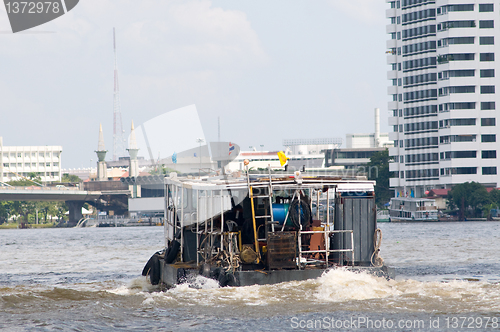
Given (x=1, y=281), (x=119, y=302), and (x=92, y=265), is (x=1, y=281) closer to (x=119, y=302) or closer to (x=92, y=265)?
(x=92, y=265)

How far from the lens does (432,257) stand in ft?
119

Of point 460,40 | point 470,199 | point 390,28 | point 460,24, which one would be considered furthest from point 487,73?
point 470,199

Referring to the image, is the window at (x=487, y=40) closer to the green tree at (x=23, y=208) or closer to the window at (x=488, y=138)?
the window at (x=488, y=138)

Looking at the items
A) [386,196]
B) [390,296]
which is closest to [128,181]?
[386,196]

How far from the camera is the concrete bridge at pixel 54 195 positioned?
122 metres

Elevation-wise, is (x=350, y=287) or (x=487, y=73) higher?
(x=487, y=73)

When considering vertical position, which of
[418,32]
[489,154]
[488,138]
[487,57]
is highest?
[418,32]

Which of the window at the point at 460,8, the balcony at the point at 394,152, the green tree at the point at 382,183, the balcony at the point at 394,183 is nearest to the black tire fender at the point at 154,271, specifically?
the window at the point at 460,8

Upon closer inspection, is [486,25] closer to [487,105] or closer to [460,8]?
[460,8]

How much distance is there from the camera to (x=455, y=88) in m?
118

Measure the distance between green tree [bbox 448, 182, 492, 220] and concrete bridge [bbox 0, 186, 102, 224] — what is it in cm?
7018

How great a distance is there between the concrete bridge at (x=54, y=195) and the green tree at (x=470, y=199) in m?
70.2

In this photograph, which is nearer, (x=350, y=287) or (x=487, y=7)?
(x=350, y=287)

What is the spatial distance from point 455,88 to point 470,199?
21.6m
